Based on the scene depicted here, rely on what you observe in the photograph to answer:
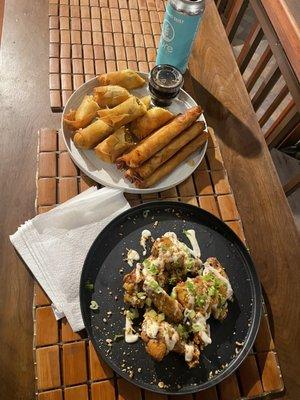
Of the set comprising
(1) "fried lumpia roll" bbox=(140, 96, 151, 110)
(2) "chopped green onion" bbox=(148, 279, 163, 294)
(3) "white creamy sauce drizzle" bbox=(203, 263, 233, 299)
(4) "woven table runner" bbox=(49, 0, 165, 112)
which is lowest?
(4) "woven table runner" bbox=(49, 0, 165, 112)

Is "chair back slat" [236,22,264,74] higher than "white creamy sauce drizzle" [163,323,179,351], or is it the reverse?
"white creamy sauce drizzle" [163,323,179,351]

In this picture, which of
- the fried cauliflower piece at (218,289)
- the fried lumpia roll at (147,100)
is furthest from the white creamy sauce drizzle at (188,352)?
the fried lumpia roll at (147,100)

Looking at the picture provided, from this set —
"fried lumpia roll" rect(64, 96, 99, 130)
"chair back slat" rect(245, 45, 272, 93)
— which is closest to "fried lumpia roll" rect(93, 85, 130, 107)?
"fried lumpia roll" rect(64, 96, 99, 130)

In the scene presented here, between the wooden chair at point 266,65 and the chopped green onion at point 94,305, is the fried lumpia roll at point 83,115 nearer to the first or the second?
the chopped green onion at point 94,305

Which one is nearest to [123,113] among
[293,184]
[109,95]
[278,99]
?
[109,95]

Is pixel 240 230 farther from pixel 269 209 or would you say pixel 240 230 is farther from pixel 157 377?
pixel 157 377

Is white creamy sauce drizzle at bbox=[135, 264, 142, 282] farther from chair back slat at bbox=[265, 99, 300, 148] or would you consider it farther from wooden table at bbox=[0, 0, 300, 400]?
chair back slat at bbox=[265, 99, 300, 148]

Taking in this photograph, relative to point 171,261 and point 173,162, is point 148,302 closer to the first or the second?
point 171,261
